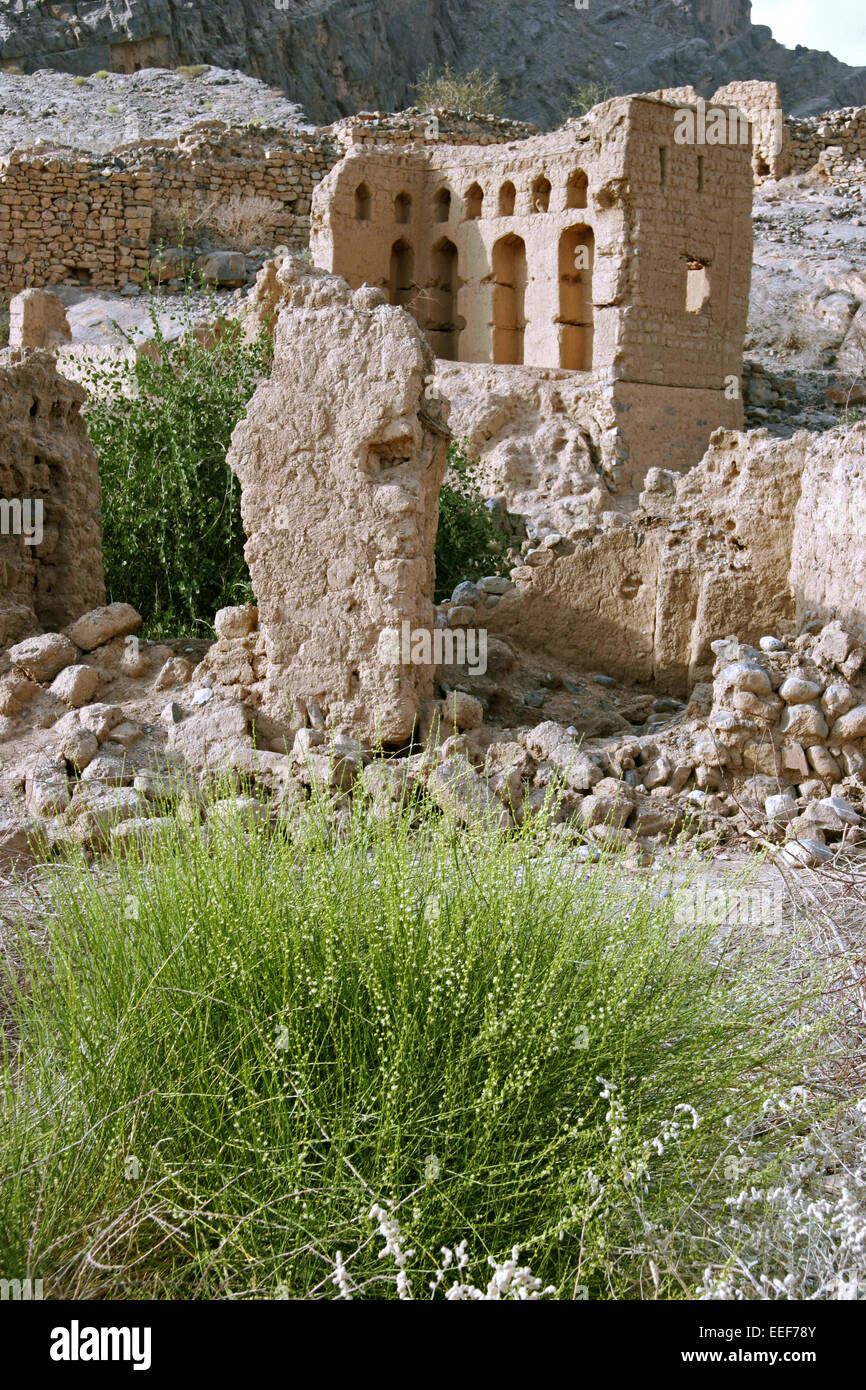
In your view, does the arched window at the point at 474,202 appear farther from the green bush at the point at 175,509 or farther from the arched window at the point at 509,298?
the green bush at the point at 175,509

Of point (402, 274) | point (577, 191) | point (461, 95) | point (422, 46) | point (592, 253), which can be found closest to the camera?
point (577, 191)

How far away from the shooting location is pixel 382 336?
5.72 metres

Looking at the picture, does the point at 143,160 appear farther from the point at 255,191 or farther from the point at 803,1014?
the point at 803,1014

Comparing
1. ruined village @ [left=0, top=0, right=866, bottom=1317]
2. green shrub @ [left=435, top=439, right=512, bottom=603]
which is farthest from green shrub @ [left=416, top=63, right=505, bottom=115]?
green shrub @ [left=435, top=439, right=512, bottom=603]

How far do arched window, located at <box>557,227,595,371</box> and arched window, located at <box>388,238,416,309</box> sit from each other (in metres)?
2.40

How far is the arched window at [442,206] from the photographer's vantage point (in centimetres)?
1590

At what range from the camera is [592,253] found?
1434 cm

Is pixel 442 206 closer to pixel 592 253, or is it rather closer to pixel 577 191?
pixel 577 191

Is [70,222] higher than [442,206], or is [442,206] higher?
[70,222]

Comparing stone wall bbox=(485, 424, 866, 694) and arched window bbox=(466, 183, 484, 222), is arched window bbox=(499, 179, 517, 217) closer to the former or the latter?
arched window bbox=(466, 183, 484, 222)

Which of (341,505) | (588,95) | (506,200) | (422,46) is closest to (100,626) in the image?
(341,505)

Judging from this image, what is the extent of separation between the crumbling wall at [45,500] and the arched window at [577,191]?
8.51 meters

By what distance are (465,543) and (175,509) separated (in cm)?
195

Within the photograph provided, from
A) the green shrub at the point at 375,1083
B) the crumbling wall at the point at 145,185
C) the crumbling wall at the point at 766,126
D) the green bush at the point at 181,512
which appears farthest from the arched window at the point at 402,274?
the green shrub at the point at 375,1083
